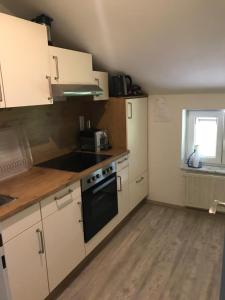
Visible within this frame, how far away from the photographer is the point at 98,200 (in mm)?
2305

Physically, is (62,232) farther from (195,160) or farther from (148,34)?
(195,160)

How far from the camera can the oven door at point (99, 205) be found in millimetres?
2150

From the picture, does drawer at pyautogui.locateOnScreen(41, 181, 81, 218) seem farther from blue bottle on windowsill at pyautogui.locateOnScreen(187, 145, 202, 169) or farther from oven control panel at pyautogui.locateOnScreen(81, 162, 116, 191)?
blue bottle on windowsill at pyautogui.locateOnScreen(187, 145, 202, 169)

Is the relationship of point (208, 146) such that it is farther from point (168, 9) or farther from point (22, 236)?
point (22, 236)

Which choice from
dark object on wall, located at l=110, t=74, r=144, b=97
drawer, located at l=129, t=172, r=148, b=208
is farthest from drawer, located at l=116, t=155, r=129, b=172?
dark object on wall, located at l=110, t=74, r=144, b=97

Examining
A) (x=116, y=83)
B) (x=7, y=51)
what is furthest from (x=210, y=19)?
(x=7, y=51)

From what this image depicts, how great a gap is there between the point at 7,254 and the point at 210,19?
2.03m

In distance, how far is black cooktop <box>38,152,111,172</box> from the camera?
2.24 m

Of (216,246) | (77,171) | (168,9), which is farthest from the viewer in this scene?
(216,246)

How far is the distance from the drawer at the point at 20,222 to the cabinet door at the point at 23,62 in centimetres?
72

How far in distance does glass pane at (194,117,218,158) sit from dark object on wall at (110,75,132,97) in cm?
98

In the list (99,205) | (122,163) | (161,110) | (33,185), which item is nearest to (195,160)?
(161,110)

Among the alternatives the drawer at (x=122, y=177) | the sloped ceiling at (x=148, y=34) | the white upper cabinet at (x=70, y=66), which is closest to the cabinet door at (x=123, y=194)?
the drawer at (x=122, y=177)

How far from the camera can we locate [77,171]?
2090 millimetres
